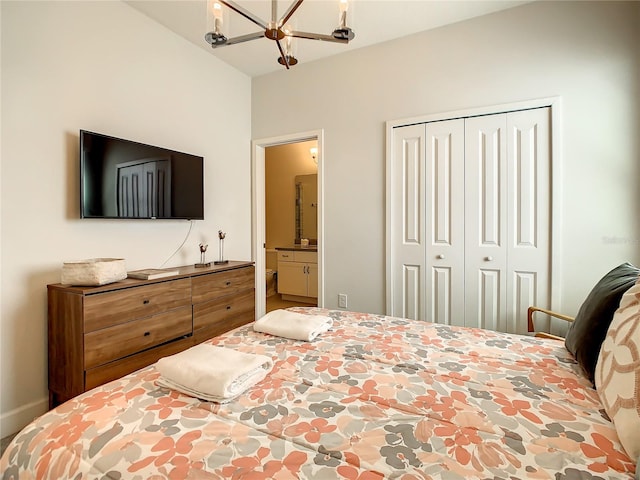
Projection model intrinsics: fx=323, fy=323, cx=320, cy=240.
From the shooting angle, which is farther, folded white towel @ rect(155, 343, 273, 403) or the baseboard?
the baseboard

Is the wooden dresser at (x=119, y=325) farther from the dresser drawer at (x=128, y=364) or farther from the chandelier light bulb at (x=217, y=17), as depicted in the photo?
the chandelier light bulb at (x=217, y=17)

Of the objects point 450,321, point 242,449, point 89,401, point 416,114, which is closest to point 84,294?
point 89,401

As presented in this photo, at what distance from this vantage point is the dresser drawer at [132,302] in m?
1.88

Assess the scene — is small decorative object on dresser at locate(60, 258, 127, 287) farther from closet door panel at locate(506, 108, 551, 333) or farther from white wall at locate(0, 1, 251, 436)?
closet door panel at locate(506, 108, 551, 333)

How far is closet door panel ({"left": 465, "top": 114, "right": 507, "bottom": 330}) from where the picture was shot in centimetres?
256

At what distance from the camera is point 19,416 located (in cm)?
196

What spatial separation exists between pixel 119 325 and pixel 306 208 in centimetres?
375

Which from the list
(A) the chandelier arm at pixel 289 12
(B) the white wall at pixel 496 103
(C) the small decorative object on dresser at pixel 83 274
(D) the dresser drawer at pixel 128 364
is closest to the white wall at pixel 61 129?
(C) the small decorative object on dresser at pixel 83 274

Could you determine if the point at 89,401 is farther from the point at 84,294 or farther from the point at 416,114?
the point at 416,114

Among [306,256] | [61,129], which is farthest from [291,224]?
[61,129]

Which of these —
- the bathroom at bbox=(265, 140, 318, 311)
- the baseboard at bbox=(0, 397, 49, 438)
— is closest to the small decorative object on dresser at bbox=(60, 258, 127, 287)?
the baseboard at bbox=(0, 397, 49, 438)

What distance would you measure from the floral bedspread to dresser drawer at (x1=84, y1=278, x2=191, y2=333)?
0.87m

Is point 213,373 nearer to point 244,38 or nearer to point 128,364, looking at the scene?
point 128,364

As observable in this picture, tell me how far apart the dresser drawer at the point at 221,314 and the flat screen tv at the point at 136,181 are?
82 cm
